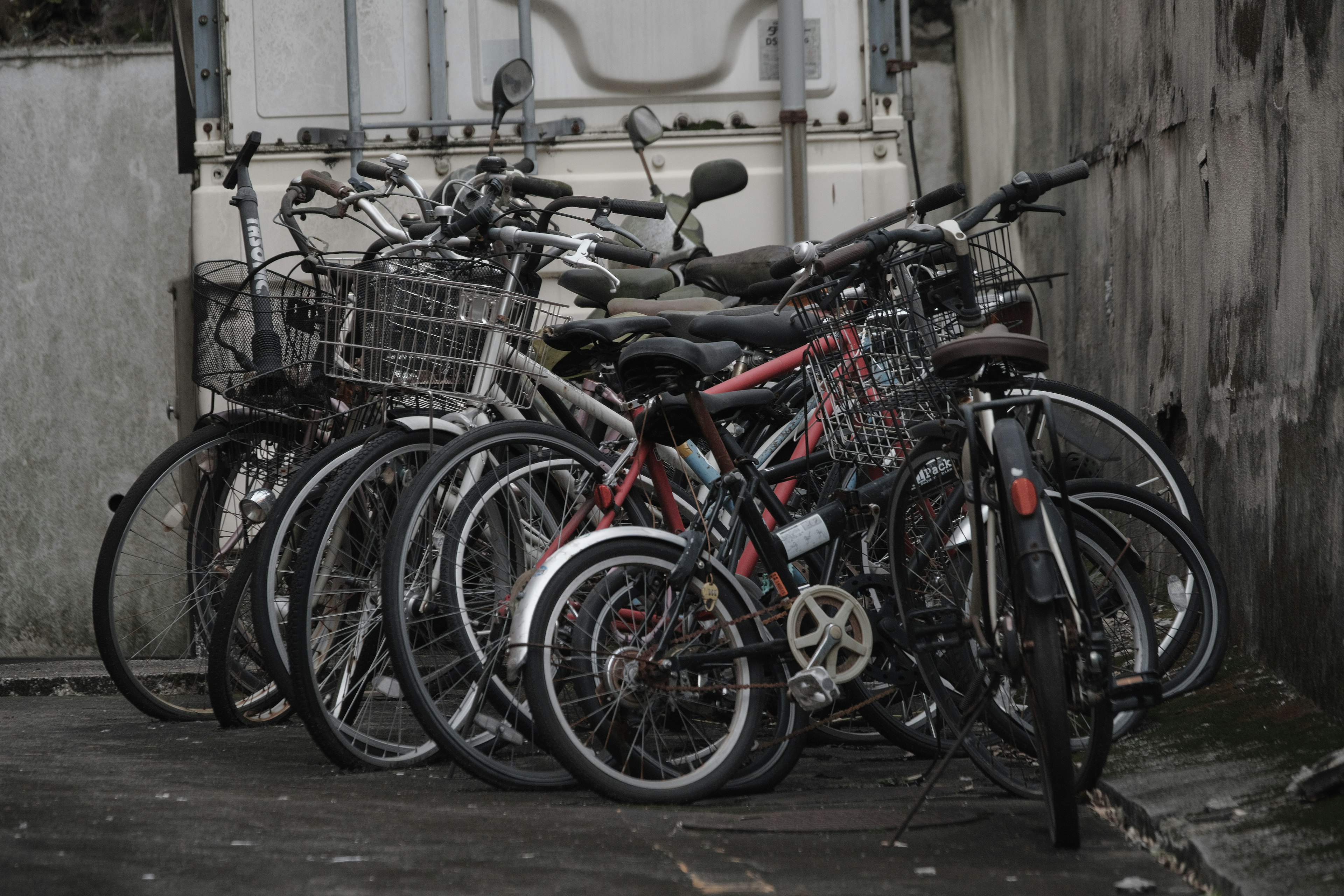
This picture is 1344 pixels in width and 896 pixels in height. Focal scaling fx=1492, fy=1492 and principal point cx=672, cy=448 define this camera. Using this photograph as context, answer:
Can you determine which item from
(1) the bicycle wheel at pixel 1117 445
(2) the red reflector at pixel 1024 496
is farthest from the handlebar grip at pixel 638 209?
(2) the red reflector at pixel 1024 496

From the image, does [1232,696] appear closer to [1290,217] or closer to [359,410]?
[1290,217]

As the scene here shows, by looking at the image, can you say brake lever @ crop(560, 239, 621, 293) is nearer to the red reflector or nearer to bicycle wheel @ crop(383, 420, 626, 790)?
bicycle wheel @ crop(383, 420, 626, 790)

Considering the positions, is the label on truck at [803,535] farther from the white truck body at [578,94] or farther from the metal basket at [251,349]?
the white truck body at [578,94]

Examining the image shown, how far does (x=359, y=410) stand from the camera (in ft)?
14.6

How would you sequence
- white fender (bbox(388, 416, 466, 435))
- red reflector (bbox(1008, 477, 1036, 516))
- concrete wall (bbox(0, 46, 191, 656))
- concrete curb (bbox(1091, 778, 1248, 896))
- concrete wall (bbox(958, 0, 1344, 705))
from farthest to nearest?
concrete wall (bbox(0, 46, 191, 656))
white fender (bbox(388, 416, 466, 435))
concrete wall (bbox(958, 0, 1344, 705))
red reflector (bbox(1008, 477, 1036, 516))
concrete curb (bbox(1091, 778, 1248, 896))

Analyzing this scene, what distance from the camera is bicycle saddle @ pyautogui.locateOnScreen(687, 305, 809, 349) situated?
4066 mm

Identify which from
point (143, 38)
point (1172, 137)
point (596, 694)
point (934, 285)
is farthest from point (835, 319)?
point (143, 38)

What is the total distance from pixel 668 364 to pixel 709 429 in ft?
0.70

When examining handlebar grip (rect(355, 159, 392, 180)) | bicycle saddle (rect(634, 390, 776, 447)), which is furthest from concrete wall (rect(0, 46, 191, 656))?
bicycle saddle (rect(634, 390, 776, 447))

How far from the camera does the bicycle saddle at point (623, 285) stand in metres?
4.22

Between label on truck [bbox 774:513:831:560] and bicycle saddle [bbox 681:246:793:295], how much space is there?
113cm

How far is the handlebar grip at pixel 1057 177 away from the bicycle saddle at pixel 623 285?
3.91 ft

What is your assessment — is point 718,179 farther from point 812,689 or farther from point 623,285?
point 812,689

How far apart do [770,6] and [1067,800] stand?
13.2 feet
